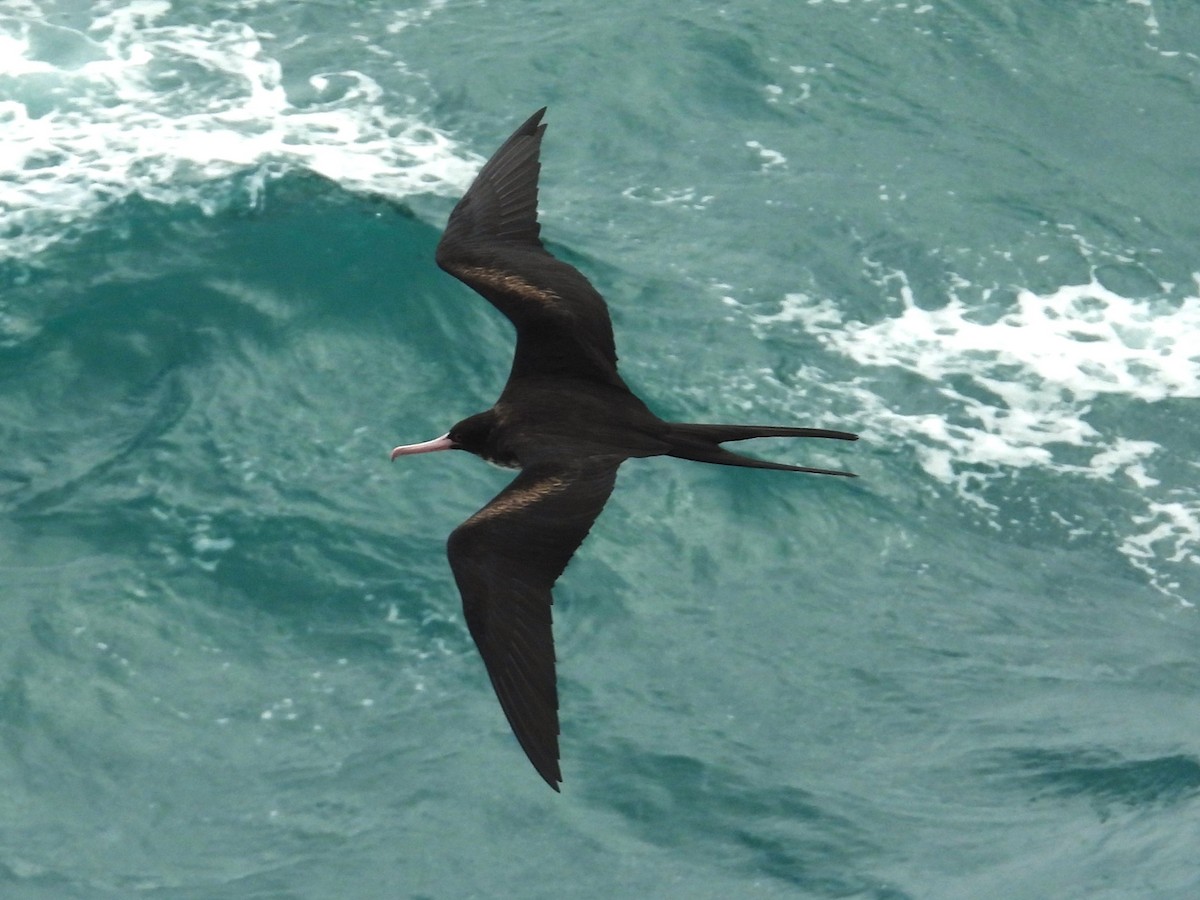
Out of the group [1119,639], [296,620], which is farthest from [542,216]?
[1119,639]

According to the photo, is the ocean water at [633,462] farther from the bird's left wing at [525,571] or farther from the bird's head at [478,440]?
the bird's left wing at [525,571]

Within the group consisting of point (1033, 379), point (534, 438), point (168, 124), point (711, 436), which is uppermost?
point (711, 436)

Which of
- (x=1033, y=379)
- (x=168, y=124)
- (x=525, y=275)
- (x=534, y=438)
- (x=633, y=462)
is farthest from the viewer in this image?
(x=168, y=124)

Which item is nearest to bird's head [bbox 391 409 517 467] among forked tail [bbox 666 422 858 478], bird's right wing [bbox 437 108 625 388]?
Answer: bird's right wing [bbox 437 108 625 388]

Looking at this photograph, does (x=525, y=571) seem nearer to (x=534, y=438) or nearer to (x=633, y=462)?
(x=534, y=438)

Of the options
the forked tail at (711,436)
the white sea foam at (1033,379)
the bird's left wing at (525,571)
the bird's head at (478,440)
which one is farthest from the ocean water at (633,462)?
the bird's left wing at (525,571)

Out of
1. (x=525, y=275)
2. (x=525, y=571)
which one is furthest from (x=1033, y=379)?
(x=525, y=571)
